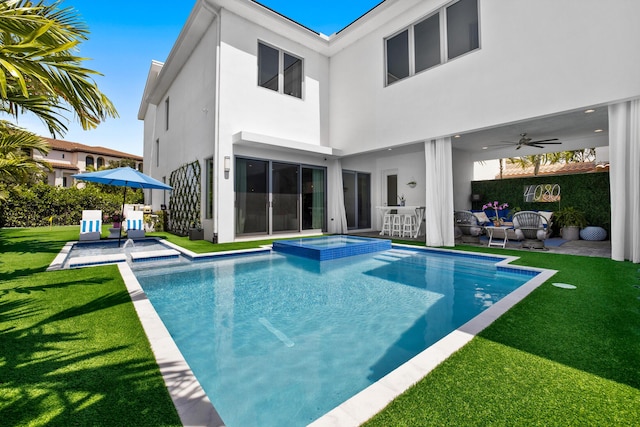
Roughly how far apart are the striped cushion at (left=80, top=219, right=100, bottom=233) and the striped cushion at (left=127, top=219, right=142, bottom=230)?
0.92 meters

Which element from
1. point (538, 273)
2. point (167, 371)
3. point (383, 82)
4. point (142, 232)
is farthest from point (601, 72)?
point (142, 232)

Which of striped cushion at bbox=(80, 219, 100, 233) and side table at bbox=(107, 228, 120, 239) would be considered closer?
striped cushion at bbox=(80, 219, 100, 233)

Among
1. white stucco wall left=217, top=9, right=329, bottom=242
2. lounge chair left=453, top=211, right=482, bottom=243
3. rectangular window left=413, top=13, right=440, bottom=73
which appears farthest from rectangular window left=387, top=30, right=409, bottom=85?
lounge chair left=453, top=211, right=482, bottom=243

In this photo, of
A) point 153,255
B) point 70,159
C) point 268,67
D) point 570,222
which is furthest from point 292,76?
point 70,159

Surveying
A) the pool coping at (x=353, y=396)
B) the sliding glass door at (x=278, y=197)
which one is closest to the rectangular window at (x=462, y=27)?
the sliding glass door at (x=278, y=197)

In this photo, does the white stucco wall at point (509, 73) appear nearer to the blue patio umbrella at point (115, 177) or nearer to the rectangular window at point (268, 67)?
the rectangular window at point (268, 67)

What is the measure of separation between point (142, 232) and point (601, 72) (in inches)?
563

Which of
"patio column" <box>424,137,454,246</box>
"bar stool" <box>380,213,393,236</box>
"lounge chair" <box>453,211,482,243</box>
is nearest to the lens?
"patio column" <box>424,137,454,246</box>

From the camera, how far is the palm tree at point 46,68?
2709 millimetres

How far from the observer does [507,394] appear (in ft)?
6.75

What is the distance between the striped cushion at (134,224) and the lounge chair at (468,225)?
1170 cm

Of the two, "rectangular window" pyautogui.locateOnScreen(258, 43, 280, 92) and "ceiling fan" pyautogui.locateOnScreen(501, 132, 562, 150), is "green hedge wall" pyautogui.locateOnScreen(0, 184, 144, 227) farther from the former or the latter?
"ceiling fan" pyautogui.locateOnScreen(501, 132, 562, 150)

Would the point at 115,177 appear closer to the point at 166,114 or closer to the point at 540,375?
the point at 166,114

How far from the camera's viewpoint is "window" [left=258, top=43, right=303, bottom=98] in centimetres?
1120
